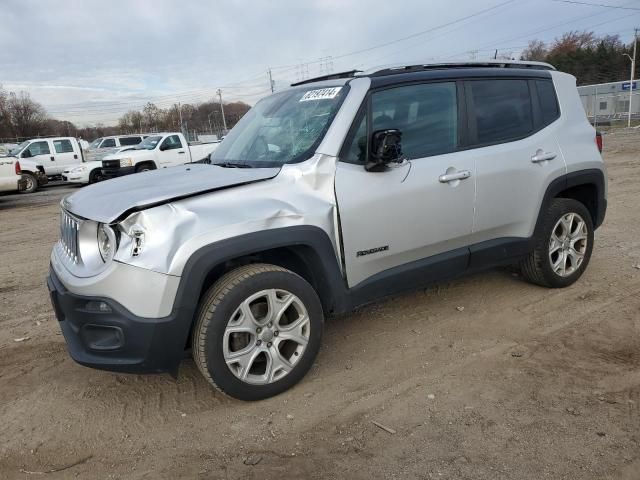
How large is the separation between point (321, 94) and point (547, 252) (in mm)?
2349

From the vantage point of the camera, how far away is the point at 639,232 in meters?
6.46

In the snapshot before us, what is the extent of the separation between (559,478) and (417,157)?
2094 mm

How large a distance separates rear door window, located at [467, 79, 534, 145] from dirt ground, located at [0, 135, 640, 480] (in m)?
1.42

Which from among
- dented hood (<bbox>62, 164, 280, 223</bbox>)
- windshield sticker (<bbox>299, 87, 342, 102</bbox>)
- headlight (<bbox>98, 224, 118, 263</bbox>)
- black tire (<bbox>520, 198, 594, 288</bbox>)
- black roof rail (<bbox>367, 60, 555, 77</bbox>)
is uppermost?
black roof rail (<bbox>367, 60, 555, 77</bbox>)

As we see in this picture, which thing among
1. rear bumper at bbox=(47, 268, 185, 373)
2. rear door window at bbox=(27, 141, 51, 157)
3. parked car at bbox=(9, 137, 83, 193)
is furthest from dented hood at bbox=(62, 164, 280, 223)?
rear door window at bbox=(27, 141, 51, 157)

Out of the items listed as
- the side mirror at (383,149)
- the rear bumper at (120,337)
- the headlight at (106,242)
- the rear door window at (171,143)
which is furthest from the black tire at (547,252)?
the rear door window at (171,143)

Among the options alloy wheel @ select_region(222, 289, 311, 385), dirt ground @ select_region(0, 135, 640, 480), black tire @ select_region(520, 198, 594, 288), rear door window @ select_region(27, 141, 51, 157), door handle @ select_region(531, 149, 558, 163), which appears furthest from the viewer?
rear door window @ select_region(27, 141, 51, 157)

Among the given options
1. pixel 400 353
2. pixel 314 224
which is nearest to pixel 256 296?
pixel 314 224

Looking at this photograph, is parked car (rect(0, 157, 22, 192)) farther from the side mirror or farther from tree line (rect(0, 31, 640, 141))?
tree line (rect(0, 31, 640, 141))

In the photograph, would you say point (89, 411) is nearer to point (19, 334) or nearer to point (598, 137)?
point (19, 334)

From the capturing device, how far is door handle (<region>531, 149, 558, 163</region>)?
4.14 meters

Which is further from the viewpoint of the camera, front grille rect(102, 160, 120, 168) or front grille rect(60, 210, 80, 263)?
front grille rect(102, 160, 120, 168)

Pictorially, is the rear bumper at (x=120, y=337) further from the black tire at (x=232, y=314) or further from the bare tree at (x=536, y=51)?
the bare tree at (x=536, y=51)

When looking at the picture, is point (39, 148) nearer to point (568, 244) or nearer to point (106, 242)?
point (106, 242)
